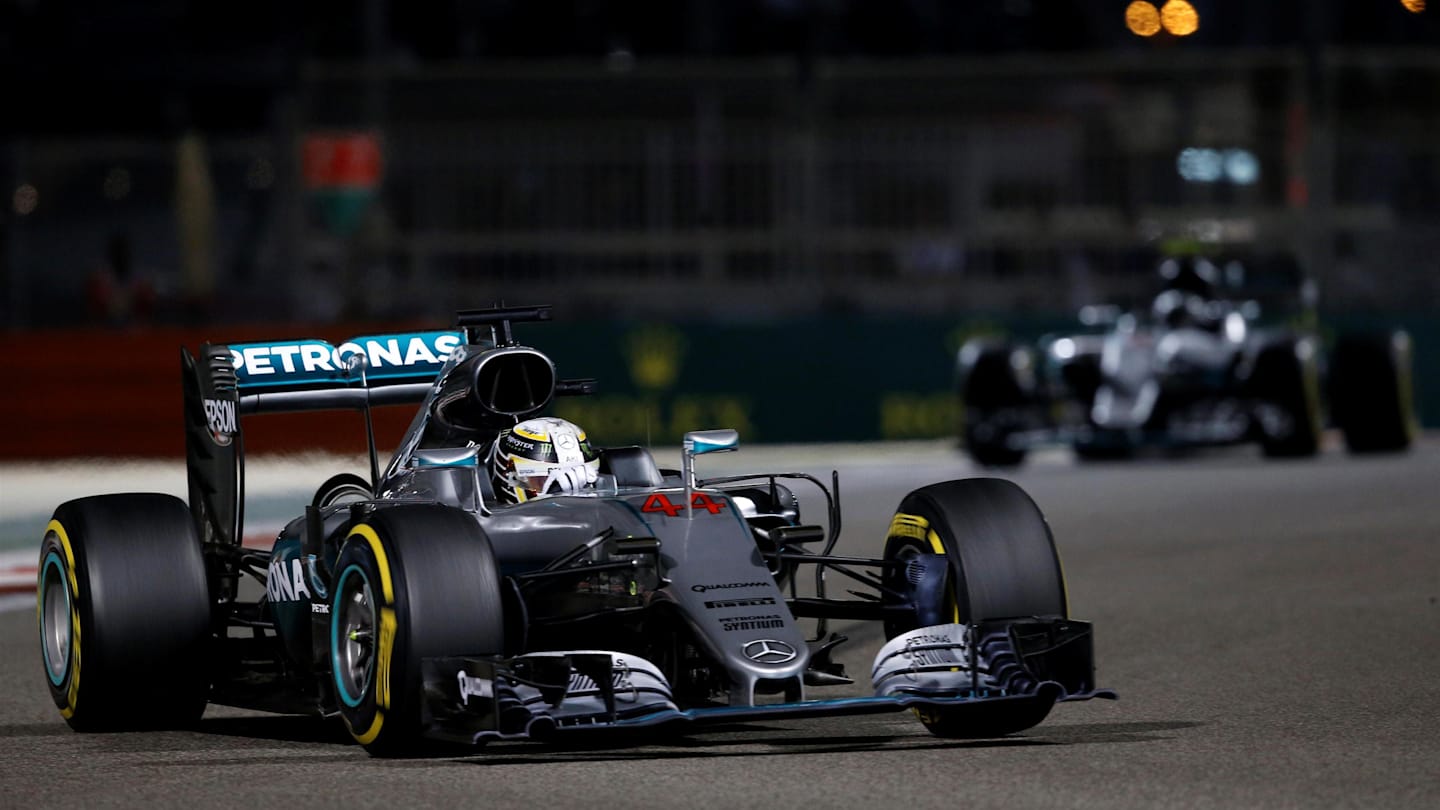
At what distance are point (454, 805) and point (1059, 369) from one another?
16.0m

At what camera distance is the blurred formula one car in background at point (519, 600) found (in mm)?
7188

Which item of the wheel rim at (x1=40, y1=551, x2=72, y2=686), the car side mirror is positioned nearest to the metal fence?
the wheel rim at (x1=40, y1=551, x2=72, y2=686)

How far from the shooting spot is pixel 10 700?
945cm

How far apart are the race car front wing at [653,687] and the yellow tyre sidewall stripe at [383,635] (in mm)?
149

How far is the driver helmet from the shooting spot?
27.3ft

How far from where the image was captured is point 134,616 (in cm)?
838

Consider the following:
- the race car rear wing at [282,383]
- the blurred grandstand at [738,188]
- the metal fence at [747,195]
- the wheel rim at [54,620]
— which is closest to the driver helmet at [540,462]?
the race car rear wing at [282,383]

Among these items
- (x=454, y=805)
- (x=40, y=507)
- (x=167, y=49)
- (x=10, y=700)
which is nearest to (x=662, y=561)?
(x=454, y=805)

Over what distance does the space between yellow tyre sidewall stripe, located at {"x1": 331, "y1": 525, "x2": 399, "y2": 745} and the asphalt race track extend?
18 centimetres

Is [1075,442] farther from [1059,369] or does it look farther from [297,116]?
[297,116]

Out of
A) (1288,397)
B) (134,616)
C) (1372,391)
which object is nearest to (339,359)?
(134,616)

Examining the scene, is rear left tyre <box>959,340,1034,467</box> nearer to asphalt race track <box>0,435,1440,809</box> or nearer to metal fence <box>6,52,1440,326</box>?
metal fence <box>6,52,1440,326</box>

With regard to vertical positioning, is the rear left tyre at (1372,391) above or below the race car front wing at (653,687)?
below

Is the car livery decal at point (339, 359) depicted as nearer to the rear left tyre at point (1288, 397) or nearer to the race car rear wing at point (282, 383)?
the race car rear wing at point (282, 383)
